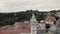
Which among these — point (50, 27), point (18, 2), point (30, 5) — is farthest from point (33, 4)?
point (50, 27)

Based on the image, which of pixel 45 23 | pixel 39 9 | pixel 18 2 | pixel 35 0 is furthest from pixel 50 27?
pixel 18 2

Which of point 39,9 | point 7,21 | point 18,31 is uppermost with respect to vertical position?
point 39,9

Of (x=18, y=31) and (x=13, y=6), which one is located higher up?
(x=13, y=6)

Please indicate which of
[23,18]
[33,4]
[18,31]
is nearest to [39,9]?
[33,4]

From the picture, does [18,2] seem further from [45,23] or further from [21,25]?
[45,23]

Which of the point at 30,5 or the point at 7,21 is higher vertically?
the point at 30,5

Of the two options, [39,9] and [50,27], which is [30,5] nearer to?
[39,9]

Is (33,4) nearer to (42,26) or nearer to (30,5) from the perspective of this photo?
(30,5)
